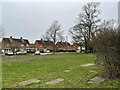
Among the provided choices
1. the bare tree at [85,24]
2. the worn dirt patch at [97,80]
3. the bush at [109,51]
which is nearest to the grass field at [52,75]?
the worn dirt patch at [97,80]

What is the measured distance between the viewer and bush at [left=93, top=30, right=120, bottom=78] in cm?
963

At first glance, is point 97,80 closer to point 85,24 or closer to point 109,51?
point 109,51

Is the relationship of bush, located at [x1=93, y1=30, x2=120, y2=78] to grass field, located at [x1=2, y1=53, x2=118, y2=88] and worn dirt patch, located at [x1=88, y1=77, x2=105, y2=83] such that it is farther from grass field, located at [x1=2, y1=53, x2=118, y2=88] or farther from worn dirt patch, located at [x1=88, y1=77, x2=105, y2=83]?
grass field, located at [x1=2, y1=53, x2=118, y2=88]

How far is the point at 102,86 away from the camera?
8422 millimetres

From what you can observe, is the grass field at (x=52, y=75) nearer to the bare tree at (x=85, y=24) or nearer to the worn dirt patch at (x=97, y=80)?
the worn dirt patch at (x=97, y=80)

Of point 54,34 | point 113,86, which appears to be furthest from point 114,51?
point 54,34

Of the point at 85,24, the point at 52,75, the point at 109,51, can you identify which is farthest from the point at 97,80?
the point at 85,24

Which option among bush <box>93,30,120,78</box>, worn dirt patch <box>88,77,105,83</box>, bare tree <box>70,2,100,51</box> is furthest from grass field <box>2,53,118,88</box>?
bare tree <box>70,2,100,51</box>

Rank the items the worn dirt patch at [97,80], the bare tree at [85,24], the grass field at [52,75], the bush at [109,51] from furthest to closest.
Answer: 1. the bare tree at [85,24]
2. the bush at [109,51]
3. the worn dirt patch at [97,80]
4. the grass field at [52,75]

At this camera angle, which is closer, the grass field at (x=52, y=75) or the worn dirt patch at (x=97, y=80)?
the grass field at (x=52, y=75)

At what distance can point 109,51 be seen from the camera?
32.5 feet

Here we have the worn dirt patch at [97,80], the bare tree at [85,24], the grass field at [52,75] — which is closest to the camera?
the grass field at [52,75]

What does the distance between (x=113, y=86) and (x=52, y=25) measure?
6074 cm

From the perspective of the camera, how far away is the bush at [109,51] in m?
9.63
